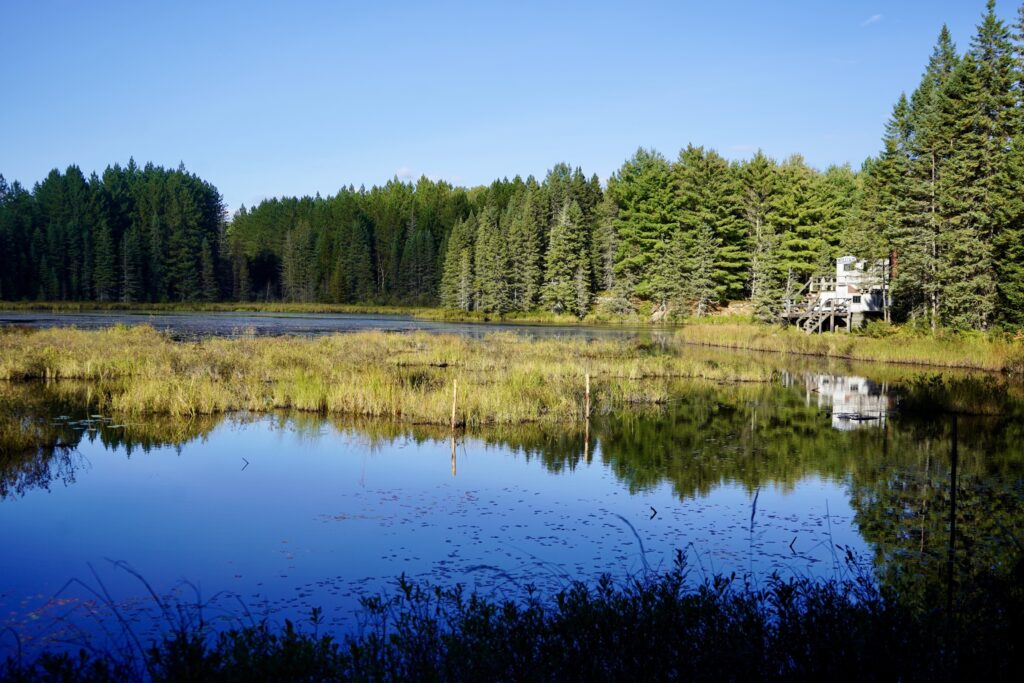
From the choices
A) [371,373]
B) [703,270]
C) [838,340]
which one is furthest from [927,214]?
[371,373]

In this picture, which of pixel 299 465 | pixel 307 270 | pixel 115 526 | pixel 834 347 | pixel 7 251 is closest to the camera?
pixel 115 526

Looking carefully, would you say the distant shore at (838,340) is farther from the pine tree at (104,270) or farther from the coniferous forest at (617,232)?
the pine tree at (104,270)

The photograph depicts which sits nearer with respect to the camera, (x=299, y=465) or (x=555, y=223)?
(x=299, y=465)

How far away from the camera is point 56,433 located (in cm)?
1580

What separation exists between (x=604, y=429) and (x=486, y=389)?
3691 millimetres

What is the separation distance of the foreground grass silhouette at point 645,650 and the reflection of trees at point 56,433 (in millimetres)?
8016

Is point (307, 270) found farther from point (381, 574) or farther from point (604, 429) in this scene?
point (381, 574)

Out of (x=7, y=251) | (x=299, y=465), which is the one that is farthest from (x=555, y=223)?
(x=299, y=465)

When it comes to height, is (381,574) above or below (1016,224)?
below

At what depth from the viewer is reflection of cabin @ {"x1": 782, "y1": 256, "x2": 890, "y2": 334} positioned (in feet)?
165

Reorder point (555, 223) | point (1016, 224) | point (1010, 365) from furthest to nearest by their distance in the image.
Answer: point (555, 223) < point (1016, 224) < point (1010, 365)

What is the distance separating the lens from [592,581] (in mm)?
8312

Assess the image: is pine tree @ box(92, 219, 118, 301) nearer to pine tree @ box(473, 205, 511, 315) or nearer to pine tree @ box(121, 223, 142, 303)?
pine tree @ box(121, 223, 142, 303)

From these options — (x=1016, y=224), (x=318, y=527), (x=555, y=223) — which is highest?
(x=555, y=223)
